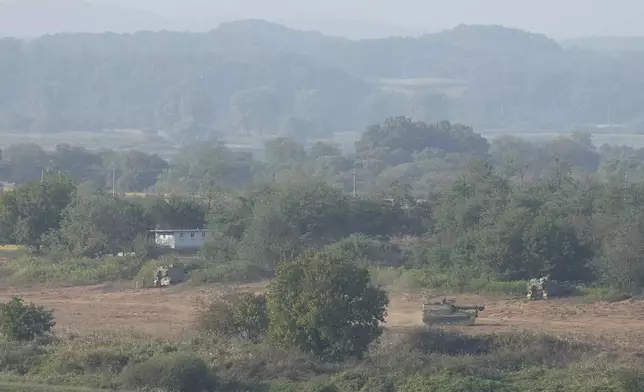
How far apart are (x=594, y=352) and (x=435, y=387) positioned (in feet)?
13.9

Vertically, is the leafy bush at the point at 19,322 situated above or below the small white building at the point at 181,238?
above

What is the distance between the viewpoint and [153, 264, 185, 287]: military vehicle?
1357 inches

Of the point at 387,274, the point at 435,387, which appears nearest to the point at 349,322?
the point at 435,387

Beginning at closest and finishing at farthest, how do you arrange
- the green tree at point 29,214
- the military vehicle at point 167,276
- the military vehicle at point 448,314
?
the military vehicle at point 448,314 < the military vehicle at point 167,276 < the green tree at point 29,214

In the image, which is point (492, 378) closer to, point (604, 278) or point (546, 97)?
point (604, 278)

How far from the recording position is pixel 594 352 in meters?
24.6

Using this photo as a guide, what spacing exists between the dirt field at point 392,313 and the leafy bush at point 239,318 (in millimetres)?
1710

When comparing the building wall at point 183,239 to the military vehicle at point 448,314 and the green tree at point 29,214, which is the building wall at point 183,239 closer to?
the green tree at point 29,214

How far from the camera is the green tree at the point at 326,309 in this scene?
935 inches

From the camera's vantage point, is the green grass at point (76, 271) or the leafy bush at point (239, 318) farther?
the green grass at point (76, 271)

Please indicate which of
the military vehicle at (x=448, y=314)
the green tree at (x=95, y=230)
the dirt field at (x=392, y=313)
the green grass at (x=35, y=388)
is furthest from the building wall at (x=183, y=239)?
the green grass at (x=35, y=388)

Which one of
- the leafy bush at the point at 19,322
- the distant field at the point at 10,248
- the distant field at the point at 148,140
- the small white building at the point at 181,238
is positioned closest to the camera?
the leafy bush at the point at 19,322

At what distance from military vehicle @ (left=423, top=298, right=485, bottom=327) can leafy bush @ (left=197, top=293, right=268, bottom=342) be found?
418cm

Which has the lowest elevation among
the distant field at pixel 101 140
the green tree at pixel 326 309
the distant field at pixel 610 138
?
the distant field at pixel 610 138
